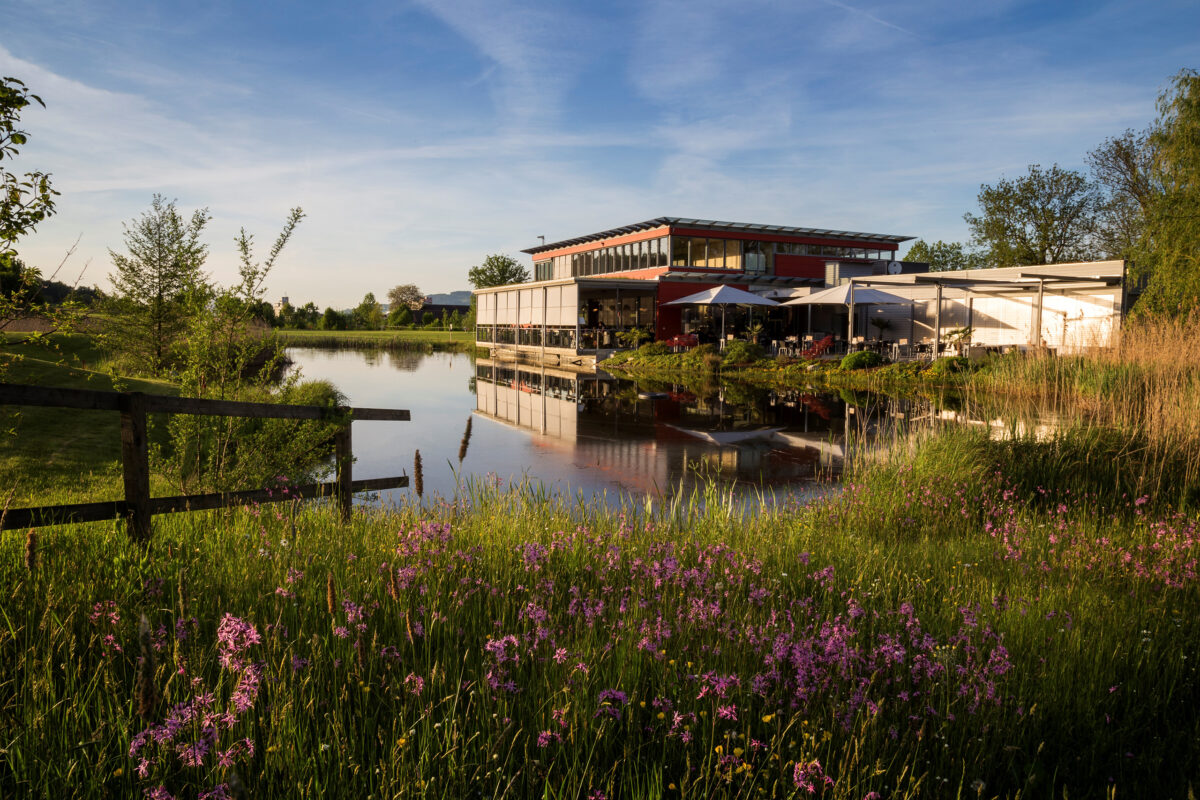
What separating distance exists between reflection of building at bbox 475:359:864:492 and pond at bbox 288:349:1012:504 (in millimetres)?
25

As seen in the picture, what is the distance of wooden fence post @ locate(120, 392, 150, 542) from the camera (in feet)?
13.5

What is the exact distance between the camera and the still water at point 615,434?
1012 cm

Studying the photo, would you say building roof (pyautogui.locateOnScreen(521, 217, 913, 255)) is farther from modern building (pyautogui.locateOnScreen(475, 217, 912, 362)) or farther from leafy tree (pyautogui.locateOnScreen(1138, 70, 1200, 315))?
leafy tree (pyautogui.locateOnScreen(1138, 70, 1200, 315))

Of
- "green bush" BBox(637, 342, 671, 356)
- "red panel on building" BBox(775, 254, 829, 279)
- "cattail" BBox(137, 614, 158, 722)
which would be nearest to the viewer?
"cattail" BBox(137, 614, 158, 722)

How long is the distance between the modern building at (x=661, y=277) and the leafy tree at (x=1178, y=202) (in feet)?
46.3

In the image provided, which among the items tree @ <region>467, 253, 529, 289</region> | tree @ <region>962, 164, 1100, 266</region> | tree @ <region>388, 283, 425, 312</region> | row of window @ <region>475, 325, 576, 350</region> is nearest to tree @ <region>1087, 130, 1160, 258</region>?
tree @ <region>962, 164, 1100, 266</region>

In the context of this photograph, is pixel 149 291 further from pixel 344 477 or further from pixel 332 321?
pixel 332 321

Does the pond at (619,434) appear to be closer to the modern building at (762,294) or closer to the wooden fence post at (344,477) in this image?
the wooden fence post at (344,477)

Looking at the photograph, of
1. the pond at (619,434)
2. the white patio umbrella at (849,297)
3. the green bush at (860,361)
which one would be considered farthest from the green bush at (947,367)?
the white patio umbrella at (849,297)

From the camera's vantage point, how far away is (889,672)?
2.91 meters

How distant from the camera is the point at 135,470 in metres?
4.13

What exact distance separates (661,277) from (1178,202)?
19.8m

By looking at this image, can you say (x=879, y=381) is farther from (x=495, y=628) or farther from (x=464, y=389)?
(x=495, y=628)

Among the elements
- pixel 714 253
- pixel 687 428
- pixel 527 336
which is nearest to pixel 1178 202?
pixel 687 428
